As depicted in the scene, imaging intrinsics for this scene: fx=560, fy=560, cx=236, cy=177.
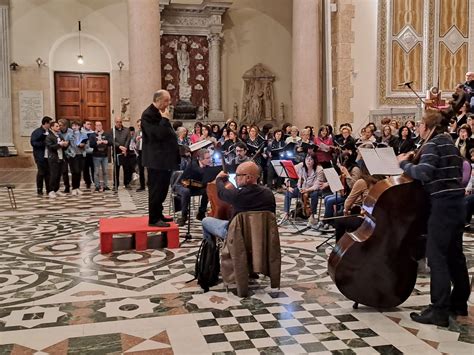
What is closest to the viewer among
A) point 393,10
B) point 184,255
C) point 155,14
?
point 184,255

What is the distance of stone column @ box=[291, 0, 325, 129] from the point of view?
46.2 feet

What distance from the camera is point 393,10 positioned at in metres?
14.0

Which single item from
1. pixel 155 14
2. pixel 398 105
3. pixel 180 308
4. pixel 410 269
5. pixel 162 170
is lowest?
pixel 180 308

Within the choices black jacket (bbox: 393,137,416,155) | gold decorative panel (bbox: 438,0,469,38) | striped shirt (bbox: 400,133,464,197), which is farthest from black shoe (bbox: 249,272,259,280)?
gold decorative panel (bbox: 438,0,469,38)

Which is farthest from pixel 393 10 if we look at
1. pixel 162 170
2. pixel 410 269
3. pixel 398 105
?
pixel 410 269

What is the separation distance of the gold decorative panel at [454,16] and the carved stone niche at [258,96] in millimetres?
5848

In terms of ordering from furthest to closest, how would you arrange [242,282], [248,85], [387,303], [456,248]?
[248,85] < [242,282] < [387,303] < [456,248]

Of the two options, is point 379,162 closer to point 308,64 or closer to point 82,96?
point 308,64

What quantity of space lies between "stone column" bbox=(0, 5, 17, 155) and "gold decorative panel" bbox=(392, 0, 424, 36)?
1106 centimetres

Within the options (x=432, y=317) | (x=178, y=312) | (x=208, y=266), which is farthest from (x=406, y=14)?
(x=178, y=312)

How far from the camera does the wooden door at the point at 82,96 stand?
1762 centimetres

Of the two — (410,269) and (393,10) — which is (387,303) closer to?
(410,269)

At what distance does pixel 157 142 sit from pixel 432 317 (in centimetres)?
351

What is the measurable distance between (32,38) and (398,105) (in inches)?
428
